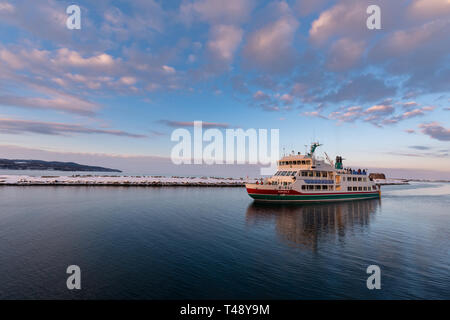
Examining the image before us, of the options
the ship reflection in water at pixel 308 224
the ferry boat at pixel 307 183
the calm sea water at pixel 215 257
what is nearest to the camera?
the calm sea water at pixel 215 257

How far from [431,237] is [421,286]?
16.5 metres

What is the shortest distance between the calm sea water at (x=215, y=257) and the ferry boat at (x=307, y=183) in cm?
1328

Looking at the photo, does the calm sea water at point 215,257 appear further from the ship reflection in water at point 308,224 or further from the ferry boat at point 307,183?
the ferry boat at point 307,183

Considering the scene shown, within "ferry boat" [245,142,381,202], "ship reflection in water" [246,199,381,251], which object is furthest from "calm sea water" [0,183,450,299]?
"ferry boat" [245,142,381,202]

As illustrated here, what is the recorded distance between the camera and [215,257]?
16.6 m

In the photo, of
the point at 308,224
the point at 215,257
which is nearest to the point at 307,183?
the point at 308,224

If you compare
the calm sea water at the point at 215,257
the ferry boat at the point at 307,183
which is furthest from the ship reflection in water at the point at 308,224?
the ferry boat at the point at 307,183

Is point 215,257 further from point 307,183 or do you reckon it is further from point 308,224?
point 307,183

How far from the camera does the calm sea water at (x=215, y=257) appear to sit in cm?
1191

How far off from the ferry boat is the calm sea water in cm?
1328

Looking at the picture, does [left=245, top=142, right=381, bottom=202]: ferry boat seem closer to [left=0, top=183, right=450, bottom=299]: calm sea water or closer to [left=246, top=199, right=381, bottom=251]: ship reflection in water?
[left=246, top=199, right=381, bottom=251]: ship reflection in water

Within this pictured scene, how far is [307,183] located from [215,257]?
33.9 meters
